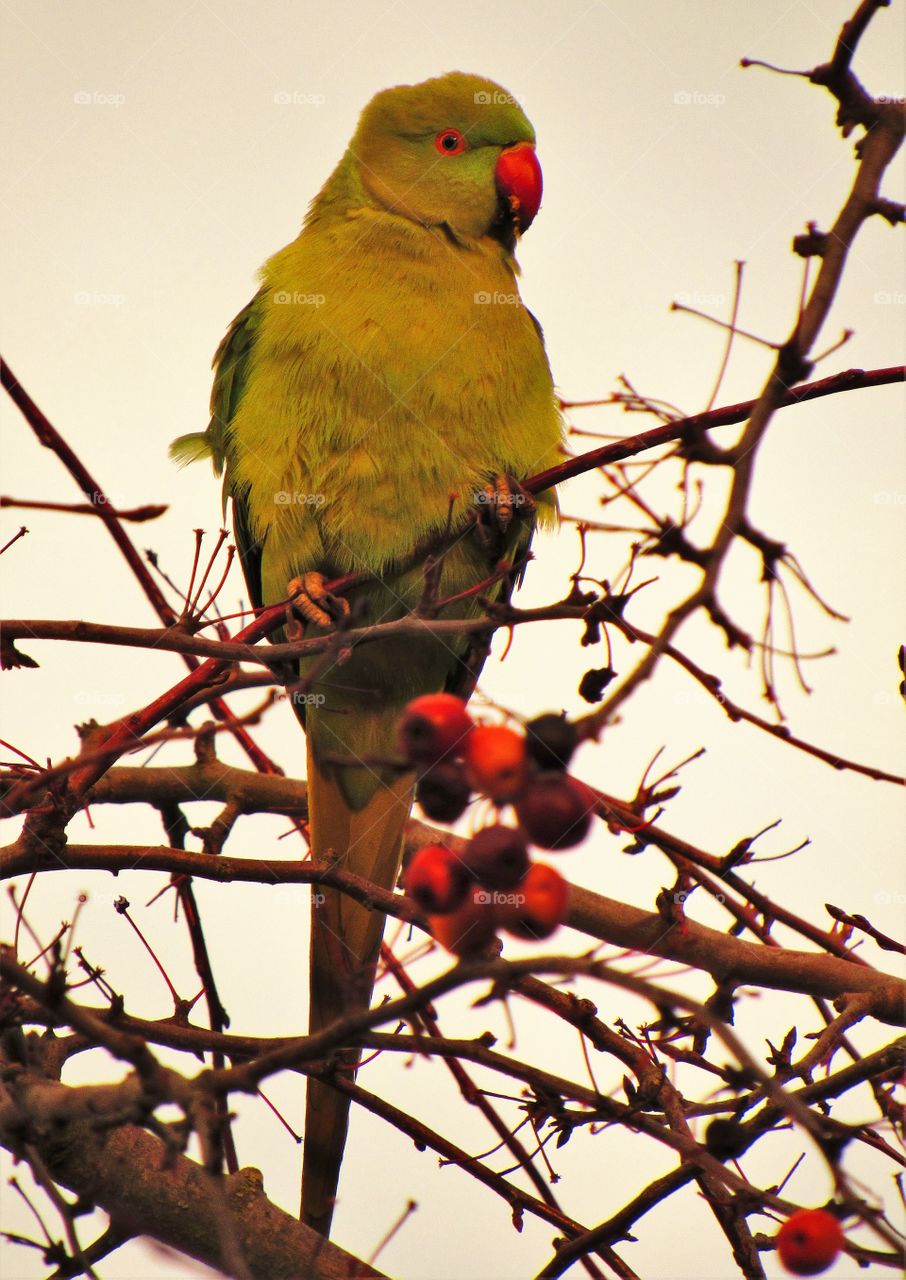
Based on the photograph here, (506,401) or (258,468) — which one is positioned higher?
(506,401)

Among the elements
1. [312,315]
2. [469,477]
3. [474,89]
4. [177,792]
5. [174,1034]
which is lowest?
[174,1034]

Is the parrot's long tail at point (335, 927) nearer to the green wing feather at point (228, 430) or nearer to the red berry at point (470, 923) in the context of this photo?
the green wing feather at point (228, 430)

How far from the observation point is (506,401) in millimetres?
3311

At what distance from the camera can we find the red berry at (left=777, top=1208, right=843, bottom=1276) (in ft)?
4.77

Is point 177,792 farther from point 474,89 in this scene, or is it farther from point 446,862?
point 474,89

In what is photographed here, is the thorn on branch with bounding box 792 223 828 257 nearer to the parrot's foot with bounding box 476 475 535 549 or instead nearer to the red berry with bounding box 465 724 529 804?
the red berry with bounding box 465 724 529 804

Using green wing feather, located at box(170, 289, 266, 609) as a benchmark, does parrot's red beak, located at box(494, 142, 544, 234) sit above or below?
above

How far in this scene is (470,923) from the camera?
1.25 m

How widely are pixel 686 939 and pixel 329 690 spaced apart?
1.53m

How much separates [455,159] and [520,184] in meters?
0.23

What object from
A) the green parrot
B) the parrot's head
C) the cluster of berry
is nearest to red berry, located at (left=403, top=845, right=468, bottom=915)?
the cluster of berry

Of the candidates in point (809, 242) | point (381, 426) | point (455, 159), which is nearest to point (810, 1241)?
point (809, 242)

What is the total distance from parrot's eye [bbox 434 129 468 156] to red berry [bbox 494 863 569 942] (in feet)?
10.1

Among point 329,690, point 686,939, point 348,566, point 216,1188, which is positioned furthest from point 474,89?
point 216,1188
